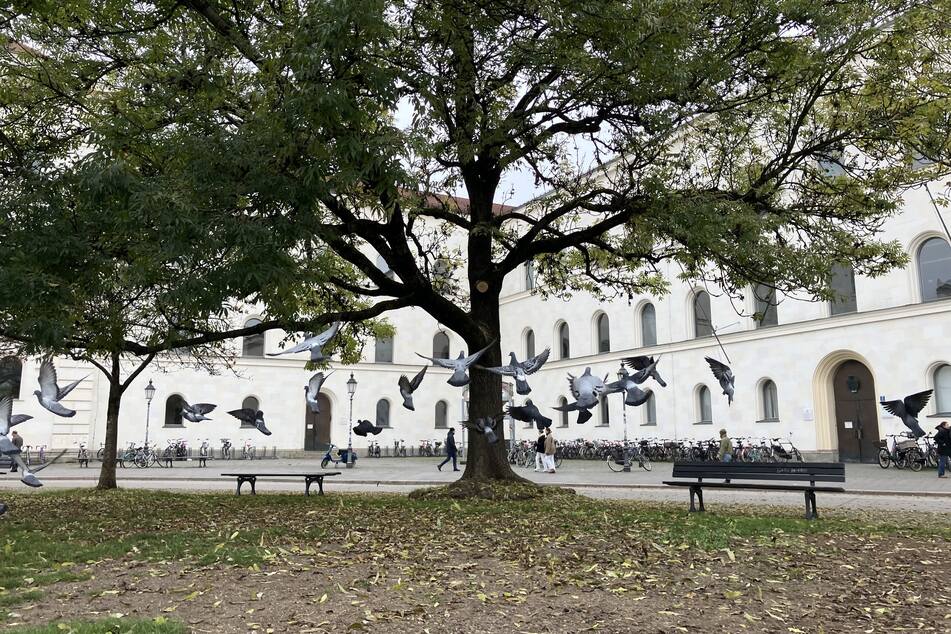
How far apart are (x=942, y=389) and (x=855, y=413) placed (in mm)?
3594

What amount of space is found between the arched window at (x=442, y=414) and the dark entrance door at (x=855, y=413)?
26.4 meters

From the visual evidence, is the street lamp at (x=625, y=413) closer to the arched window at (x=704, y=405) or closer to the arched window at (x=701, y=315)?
the arched window at (x=704, y=405)

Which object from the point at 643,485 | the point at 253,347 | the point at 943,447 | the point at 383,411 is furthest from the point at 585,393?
the point at 383,411

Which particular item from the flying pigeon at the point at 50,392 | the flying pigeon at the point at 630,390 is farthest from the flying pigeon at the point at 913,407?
the flying pigeon at the point at 50,392

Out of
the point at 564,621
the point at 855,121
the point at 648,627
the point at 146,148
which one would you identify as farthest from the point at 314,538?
the point at 855,121

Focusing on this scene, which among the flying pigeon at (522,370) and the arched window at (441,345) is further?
the arched window at (441,345)

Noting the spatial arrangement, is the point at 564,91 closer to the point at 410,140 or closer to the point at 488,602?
the point at 410,140

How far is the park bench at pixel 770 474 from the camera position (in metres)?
10.8

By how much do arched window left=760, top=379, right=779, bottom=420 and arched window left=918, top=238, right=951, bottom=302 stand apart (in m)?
7.41

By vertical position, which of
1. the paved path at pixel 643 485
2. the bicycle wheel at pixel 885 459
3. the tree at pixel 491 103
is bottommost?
the paved path at pixel 643 485

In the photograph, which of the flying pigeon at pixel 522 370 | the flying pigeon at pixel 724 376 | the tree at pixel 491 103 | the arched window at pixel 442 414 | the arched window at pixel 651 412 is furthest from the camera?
the arched window at pixel 442 414

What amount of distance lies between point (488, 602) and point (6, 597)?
3.75 metres

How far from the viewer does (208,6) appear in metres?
9.88

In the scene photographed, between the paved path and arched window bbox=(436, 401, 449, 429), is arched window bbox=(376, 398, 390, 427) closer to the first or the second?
arched window bbox=(436, 401, 449, 429)
